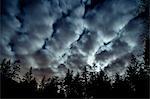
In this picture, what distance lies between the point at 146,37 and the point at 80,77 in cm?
3330

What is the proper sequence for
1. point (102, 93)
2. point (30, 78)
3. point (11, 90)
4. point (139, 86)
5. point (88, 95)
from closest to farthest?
point (11, 90) < point (139, 86) < point (102, 93) < point (88, 95) < point (30, 78)

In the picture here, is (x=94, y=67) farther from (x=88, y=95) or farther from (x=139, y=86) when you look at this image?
(x=139, y=86)

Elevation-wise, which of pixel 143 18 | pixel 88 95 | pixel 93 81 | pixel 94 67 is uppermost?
pixel 143 18

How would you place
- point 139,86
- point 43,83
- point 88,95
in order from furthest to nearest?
point 43,83 < point 88,95 < point 139,86

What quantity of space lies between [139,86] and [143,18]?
38.5ft

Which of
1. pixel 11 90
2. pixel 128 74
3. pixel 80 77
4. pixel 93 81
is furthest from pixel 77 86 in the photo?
pixel 11 90

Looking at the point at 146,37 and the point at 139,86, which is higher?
the point at 146,37

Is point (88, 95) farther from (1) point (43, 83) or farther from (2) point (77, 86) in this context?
(1) point (43, 83)

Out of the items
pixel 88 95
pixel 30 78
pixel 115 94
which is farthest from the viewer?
pixel 30 78

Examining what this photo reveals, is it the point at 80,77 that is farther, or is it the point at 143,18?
the point at 80,77

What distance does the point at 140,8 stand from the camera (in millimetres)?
24219

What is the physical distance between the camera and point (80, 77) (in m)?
54.2

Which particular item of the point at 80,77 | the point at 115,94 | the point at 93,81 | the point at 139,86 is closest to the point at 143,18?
the point at 139,86

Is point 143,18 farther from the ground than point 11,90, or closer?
farther from the ground
